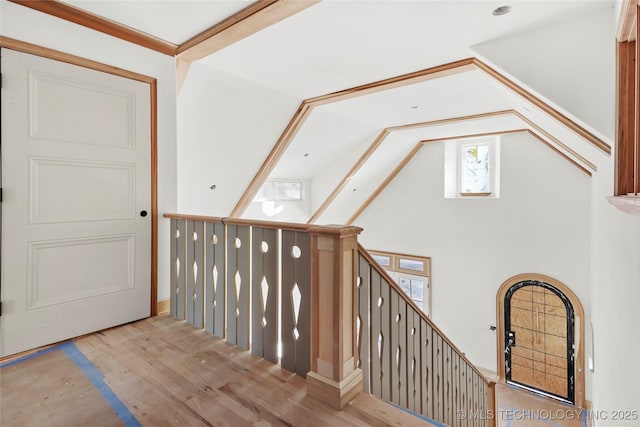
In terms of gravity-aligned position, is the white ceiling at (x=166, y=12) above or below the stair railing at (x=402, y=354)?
above

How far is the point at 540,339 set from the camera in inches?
224

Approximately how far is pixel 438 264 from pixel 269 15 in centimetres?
579

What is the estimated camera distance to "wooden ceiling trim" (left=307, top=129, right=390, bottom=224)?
5.53 m

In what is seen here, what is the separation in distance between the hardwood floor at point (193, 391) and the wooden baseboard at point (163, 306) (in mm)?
416

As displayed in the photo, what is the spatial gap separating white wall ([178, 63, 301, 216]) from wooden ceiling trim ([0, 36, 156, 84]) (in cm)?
59

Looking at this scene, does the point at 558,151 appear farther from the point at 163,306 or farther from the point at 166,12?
the point at 163,306

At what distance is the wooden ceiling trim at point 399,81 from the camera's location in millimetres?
2867

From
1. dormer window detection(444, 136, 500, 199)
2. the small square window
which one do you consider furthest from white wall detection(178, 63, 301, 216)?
dormer window detection(444, 136, 500, 199)

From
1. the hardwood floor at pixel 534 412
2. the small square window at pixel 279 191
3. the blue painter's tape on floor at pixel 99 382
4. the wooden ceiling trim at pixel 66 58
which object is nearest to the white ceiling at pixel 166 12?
the wooden ceiling trim at pixel 66 58

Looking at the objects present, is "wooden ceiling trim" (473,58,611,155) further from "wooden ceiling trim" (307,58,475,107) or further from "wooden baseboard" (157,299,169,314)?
"wooden baseboard" (157,299,169,314)

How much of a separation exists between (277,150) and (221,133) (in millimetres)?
827

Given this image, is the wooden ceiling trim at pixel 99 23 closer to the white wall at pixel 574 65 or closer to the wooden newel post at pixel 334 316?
the wooden newel post at pixel 334 316

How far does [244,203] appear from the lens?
4797 mm

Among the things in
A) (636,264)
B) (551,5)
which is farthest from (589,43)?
(636,264)
